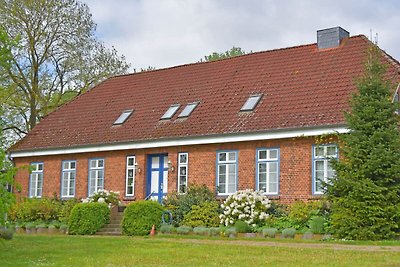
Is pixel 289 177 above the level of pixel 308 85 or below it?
below

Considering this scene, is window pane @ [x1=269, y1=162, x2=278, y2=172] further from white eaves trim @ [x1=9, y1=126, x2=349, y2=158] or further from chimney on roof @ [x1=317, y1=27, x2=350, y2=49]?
chimney on roof @ [x1=317, y1=27, x2=350, y2=49]

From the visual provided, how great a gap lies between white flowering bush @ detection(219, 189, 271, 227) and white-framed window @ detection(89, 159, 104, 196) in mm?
7761

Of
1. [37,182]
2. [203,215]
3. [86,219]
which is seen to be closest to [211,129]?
[203,215]

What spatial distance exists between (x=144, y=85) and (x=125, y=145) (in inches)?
204

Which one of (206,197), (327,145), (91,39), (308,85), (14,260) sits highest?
(91,39)

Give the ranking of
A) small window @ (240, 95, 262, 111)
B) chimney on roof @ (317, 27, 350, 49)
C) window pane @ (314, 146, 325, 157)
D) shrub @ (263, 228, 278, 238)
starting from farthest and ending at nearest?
chimney on roof @ (317, 27, 350, 49) → small window @ (240, 95, 262, 111) → window pane @ (314, 146, 325, 157) → shrub @ (263, 228, 278, 238)

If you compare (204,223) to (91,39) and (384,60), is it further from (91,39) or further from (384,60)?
(91,39)

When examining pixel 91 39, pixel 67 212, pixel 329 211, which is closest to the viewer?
pixel 329 211

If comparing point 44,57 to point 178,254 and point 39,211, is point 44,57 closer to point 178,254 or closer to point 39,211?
point 39,211

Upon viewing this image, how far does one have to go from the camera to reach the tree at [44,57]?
36.9 m

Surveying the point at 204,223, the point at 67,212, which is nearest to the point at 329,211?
the point at 204,223

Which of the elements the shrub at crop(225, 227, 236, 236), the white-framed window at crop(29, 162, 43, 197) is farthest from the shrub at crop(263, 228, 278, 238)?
the white-framed window at crop(29, 162, 43, 197)

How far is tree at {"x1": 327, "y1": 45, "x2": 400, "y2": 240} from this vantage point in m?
18.5

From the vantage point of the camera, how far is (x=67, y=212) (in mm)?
26922
